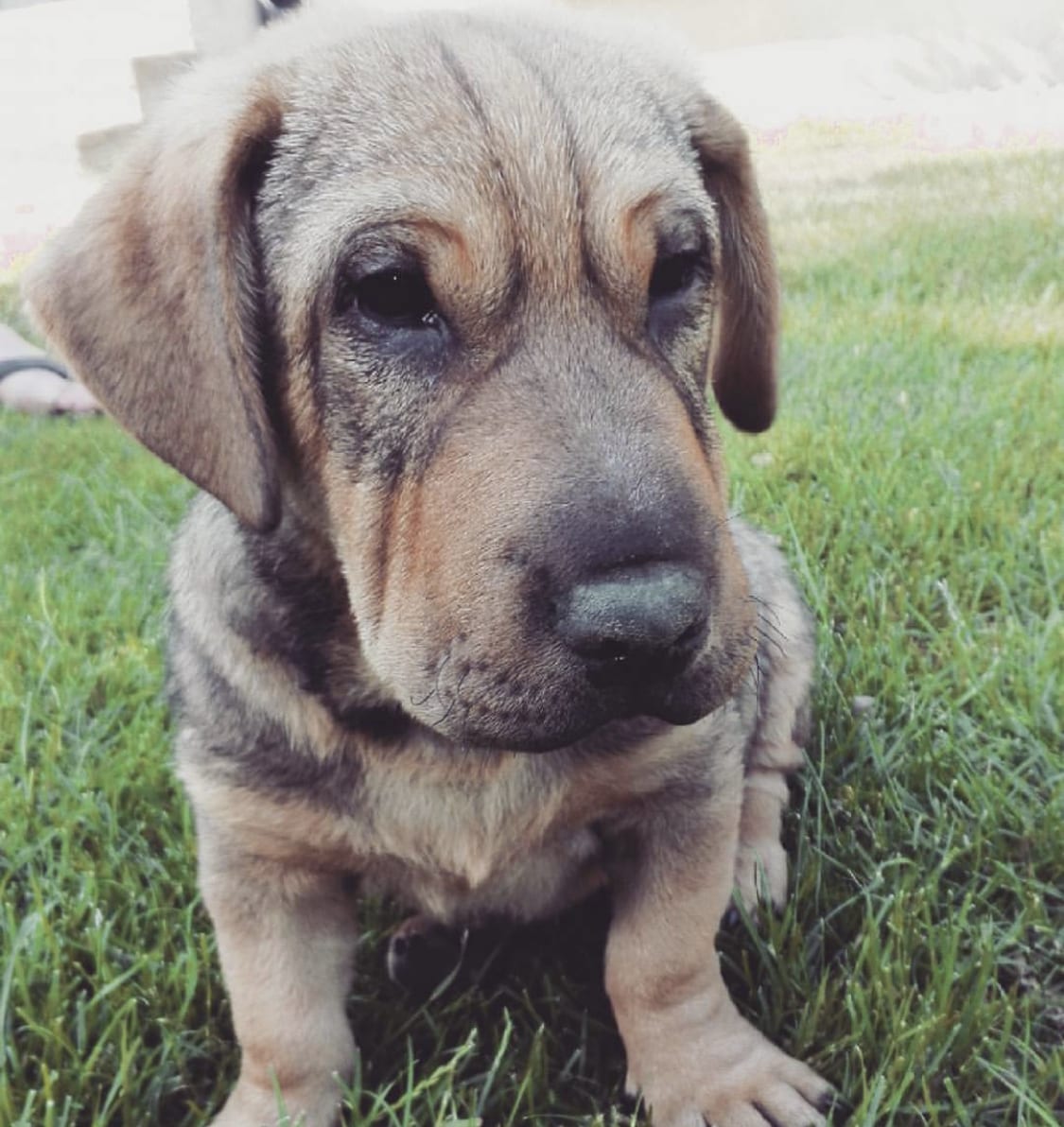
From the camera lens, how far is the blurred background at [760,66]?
41.7ft

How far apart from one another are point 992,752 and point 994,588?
3.16ft

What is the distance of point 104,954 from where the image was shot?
9.41ft

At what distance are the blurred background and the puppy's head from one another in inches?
406

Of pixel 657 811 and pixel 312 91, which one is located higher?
pixel 312 91

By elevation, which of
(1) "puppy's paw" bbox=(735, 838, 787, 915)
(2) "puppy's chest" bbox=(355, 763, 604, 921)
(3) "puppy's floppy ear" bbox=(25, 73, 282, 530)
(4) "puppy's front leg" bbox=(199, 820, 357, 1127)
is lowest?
(1) "puppy's paw" bbox=(735, 838, 787, 915)

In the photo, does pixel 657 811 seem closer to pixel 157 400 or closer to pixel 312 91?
pixel 157 400

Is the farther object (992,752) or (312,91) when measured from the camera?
(992,752)

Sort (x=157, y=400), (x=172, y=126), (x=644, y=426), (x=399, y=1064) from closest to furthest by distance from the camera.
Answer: (x=644, y=426), (x=157, y=400), (x=172, y=126), (x=399, y=1064)

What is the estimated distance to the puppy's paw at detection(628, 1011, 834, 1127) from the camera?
262 centimetres

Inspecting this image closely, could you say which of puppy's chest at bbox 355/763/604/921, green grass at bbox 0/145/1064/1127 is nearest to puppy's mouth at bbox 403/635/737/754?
puppy's chest at bbox 355/763/604/921

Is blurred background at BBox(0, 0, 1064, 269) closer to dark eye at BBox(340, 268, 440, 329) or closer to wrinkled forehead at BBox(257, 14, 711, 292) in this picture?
wrinkled forehead at BBox(257, 14, 711, 292)

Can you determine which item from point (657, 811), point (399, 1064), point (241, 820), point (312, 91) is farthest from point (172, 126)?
point (399, 1064)

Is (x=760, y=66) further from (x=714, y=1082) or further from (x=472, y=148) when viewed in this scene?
(x=714, y=1082)

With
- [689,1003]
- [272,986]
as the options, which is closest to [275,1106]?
[272,986]
